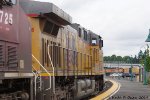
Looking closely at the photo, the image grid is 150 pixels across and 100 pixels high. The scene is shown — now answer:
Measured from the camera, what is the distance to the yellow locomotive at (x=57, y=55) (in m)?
13.7

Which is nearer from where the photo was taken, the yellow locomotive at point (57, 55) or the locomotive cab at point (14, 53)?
the locomotive cab at point (14, 53)

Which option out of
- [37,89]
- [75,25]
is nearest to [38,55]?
[37,89]

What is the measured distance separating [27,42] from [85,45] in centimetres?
1272

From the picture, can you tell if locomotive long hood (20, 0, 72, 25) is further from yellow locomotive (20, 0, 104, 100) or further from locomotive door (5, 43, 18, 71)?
locomotive door (5, 43, 18, 71)

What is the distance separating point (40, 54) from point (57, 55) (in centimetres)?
229

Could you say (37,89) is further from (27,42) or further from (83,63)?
(83,63)

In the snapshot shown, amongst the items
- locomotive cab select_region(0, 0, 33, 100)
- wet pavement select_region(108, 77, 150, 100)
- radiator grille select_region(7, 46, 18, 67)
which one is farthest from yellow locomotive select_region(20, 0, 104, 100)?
wet pavement select_region(108, 77, 150, 100)

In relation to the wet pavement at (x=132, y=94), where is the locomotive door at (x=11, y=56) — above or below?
above

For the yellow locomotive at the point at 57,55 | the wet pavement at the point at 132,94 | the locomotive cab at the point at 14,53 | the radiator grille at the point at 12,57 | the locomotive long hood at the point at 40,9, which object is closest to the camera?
the locomotive cab at the point at 14,53

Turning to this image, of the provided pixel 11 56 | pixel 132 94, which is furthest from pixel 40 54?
pixel 132 94

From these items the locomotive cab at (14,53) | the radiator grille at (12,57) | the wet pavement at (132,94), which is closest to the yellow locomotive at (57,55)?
the locomotive cab at (14,53)

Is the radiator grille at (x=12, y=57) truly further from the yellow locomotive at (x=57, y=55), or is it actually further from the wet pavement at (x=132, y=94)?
the wet pavement at (x=132, y=94)

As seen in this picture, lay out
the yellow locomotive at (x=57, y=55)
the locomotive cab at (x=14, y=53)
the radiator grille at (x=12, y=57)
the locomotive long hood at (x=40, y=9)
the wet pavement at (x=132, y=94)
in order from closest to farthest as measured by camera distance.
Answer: the locomotive cab at (x=14, y=53) < the radiator grille at (x=12, y=57) < the locomotive long hood at (x=40, y=9) < the yellow locomotive at (x=57, y=55) < the wet pavement at (x=132, y=94)

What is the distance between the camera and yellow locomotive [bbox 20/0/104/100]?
13.7 metres
